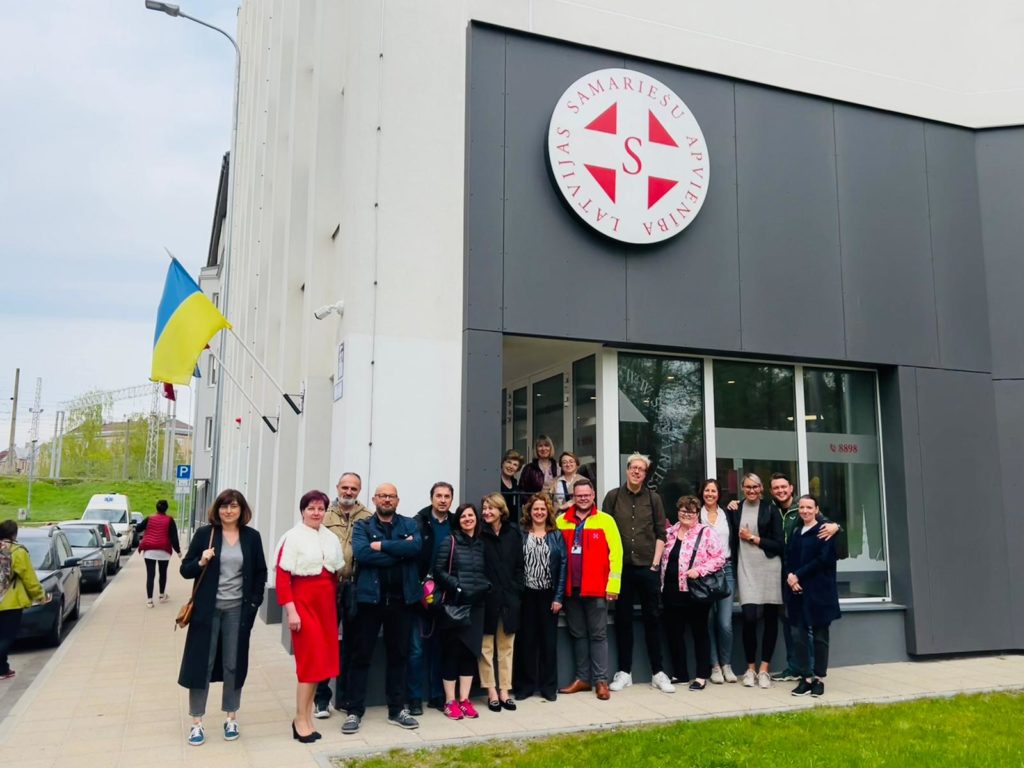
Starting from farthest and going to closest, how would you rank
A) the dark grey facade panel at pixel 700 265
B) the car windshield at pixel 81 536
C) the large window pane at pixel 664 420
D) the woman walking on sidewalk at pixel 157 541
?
1. the car windshield at pixel 81 536
2. the woman walking on sidewalk at pixel 157 541
3. the large window pane at pixel 664 420
4. the dark grey facade panel at pixel 700 265

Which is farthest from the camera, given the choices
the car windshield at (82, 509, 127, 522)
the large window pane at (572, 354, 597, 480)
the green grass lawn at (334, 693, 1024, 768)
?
the car windshield at (82, 509, 127, 522)

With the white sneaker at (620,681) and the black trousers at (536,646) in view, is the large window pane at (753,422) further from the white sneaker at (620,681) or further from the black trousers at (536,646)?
the black trousers at (536,646)

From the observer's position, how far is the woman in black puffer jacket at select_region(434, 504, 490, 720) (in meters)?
6.81

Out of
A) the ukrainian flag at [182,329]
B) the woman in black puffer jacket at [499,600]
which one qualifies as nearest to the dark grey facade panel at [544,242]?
the woman in black puffer jacket at [499,600]

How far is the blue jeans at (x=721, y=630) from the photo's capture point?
8177 millimetres

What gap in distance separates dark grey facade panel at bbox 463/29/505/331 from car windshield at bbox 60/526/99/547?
1467 centimetres

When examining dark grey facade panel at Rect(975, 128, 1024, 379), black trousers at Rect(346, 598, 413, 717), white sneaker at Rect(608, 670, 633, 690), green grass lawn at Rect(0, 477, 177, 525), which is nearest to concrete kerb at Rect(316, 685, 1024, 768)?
black trousers at Rect(346, 598, 413, 717)

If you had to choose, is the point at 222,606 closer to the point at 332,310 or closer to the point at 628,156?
the point at 332,310

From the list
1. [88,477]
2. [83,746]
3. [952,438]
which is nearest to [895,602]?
[952,438]

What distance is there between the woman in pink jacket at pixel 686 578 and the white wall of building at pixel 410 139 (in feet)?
7.53

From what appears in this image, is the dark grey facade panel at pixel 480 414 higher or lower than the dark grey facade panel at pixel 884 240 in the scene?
lower

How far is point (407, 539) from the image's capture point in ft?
21.5

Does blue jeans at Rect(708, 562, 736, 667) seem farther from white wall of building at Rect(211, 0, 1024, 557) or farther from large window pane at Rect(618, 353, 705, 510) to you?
white wall of building at Rect(211, 0, 1024, 557)

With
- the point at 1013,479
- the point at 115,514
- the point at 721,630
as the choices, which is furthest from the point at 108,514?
the point at 1013,479
